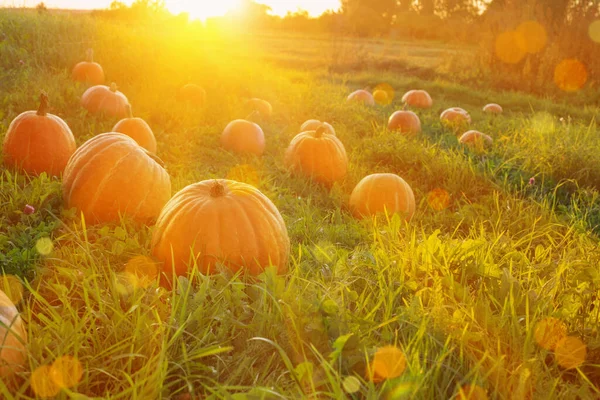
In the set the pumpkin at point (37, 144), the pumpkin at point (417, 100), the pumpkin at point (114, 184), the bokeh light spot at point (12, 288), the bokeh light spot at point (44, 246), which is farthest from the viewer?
the pumpkin at point (417, 100)

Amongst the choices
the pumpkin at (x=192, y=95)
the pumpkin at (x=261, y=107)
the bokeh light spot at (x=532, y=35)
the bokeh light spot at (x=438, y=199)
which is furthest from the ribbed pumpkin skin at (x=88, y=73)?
the bokeh light spot at (x=532, y=35)

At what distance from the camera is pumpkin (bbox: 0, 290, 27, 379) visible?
63.0 inches

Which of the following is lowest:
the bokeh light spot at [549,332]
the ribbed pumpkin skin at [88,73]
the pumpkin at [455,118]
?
the bokeh light spot at [549,332]

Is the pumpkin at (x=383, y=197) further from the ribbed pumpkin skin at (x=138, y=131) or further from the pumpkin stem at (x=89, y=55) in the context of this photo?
the pumpkin stem at (x=89, y=55)

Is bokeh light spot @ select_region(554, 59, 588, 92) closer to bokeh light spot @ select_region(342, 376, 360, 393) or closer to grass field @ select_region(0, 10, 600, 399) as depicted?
grass field @ select_region(0, 10, 600, 399)

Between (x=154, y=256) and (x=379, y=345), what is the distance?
1.41 m

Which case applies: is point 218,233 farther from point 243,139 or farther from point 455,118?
point 455,118

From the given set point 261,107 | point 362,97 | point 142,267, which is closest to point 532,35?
point 362,97

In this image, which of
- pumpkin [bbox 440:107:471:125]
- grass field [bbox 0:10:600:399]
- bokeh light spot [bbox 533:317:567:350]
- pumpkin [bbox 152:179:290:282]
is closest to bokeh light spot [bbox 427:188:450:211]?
grass field [bbox 0:10:600:399]

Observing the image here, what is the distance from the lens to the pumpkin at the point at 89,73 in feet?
24.1

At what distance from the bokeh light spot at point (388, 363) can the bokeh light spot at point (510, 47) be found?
48.5 ft

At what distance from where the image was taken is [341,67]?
59.9 feet

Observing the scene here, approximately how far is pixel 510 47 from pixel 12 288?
50.1 feet

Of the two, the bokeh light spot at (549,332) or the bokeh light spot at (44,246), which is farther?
the bokeh light spot at (44,246)
